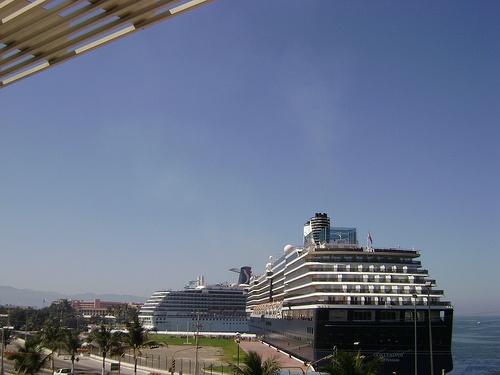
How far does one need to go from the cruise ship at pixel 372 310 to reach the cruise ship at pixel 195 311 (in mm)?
106813

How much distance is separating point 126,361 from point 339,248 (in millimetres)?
44612

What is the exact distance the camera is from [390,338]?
55312mm

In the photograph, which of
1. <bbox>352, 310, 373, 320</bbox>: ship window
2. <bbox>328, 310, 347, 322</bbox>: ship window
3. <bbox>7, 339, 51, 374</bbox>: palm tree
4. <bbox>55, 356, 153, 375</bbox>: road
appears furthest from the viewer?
<bbox>55, 356, 153, 375</bbox>: road

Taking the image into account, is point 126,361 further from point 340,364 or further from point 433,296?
point 340,364

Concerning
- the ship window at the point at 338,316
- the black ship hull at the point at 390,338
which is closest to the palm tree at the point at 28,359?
the black ship hull at the point at 390,338

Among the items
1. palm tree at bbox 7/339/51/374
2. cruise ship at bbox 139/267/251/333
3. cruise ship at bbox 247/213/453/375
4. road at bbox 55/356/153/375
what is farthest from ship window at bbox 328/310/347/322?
cruise ship at bbox 139/267/251/333

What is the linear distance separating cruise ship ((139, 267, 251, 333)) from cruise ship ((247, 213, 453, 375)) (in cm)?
10681

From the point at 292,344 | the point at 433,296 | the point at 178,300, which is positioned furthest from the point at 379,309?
the point at 178,300

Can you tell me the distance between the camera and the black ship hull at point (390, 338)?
54.3 metres

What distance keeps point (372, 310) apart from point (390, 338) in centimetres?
340

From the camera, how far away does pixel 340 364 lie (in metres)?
23.8

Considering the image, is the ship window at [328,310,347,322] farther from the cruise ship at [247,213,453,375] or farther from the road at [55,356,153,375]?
the road at [55,356,153,375]

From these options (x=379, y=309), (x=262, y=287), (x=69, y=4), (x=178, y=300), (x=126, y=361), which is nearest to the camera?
(x=69, y=4)

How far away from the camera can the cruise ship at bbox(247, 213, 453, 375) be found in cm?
5456
